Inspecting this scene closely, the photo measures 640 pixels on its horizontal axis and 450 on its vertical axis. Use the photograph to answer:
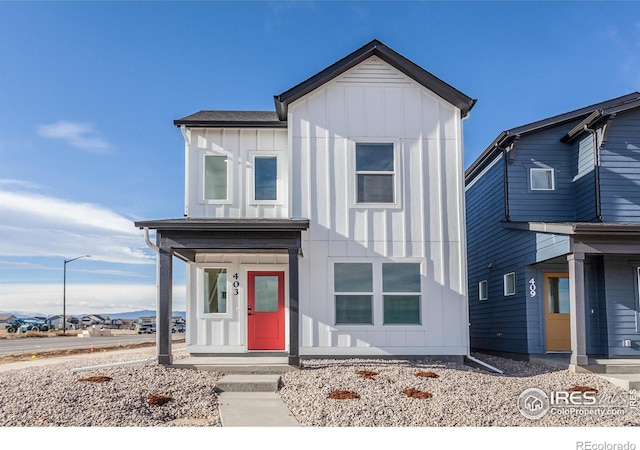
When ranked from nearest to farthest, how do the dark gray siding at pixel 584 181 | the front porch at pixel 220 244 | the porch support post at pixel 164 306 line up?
the porch support post at pixel 164 306, the front porch at pixel 220 244, the dark gray siding at pixel 584 181

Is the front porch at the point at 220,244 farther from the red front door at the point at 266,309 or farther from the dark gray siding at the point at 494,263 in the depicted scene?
the dark gray siding at the point at 494,263

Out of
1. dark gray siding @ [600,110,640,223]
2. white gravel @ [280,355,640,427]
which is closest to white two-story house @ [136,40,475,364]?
white gravel @ [280,355,640,427]

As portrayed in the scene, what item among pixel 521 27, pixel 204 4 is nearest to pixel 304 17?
pixel 204 4

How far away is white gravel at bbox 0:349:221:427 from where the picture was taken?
25.4 feet

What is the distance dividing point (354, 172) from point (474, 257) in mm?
7417

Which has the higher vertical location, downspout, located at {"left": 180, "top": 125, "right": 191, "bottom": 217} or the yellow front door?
downspout, located at {"left": 180, "top": 125, "right": 191, "bottom": 217}

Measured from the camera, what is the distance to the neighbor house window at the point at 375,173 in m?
13.6

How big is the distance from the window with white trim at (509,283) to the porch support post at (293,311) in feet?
21.3

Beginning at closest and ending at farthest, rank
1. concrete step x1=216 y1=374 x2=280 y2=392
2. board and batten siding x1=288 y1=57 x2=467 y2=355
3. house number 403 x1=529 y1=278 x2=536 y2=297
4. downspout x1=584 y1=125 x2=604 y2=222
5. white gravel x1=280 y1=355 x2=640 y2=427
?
white gravel x1=280 y1=355 x2=640 y2=427 → concrete step x1=216 y1=374 x2=280 y2=392 → board and batten siding x1=288 y1=57 x2=467 y2=355 → downspout x1=584 y1=125 x2=604 y2=222 → house number 403 x1=529 y1=278 x2=536 y2=297

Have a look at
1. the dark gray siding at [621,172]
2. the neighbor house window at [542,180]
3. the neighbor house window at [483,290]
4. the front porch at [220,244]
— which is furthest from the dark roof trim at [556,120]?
the front porch at [220,244]

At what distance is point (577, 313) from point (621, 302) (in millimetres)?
2365

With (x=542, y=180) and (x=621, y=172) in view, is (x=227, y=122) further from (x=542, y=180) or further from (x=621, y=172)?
(x=621, y=172)

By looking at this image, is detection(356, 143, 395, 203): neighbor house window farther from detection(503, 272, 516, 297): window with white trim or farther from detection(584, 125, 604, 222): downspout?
detection(584, 125, 604, 222): downspout

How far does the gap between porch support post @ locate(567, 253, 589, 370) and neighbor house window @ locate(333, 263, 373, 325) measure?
4.07m
